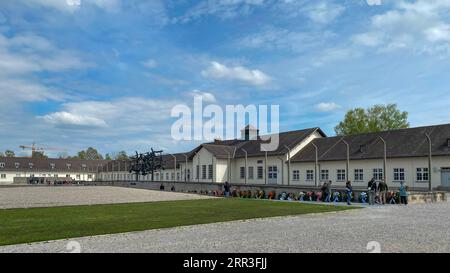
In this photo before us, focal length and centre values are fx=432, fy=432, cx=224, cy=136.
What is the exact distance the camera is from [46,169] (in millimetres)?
103812

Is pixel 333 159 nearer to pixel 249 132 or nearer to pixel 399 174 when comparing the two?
pixel 399 174

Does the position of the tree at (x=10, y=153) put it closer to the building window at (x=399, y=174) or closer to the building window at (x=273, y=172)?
the building window at (x=273, y=172)

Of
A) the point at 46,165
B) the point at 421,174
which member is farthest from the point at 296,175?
the point at 46,165

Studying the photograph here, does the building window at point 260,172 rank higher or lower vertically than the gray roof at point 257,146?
lower

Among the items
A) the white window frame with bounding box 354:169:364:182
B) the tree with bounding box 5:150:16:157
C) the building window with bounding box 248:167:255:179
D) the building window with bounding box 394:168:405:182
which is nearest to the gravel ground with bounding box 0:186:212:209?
the white window frame with bounding box 354:169:364:182

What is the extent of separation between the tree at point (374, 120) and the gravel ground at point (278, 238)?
5605 cm

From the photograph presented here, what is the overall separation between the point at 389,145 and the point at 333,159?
18.5 ft

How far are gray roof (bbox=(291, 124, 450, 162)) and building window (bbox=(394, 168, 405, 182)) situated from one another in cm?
132

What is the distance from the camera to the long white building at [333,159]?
3731 cm

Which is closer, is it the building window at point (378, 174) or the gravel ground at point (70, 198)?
the gravel ground at point (70, 198)

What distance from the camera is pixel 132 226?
12992 millimetres

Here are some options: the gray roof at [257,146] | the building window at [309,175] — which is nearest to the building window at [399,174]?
the building window at [309,175]
